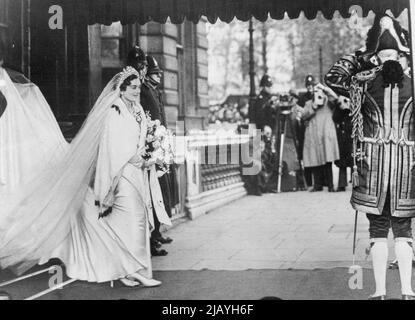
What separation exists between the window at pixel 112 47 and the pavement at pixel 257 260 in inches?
69.0

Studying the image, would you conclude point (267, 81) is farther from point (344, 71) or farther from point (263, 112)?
point (344, 71)

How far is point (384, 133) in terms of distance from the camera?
4.62m

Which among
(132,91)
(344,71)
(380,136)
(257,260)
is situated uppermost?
(344,71)

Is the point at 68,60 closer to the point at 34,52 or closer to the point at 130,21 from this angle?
the point at 34,52

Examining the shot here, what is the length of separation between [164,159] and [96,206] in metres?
0.75

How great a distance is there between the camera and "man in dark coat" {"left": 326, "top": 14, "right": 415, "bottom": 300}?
4.58m

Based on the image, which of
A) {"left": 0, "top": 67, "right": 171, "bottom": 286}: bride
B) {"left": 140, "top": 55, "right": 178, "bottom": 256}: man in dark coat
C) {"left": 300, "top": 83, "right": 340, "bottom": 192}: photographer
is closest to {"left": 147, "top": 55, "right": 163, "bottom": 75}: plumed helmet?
{"left": 140, "top": 55, "right": 178, "bottom": 256}: man in dark coat

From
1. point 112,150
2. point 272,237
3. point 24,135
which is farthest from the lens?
point 272,237

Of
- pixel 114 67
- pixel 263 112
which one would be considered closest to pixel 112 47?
pixel 114 67

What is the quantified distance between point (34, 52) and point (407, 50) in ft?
9.55

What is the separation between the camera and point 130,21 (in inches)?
206

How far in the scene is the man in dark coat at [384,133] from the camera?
4582 millimetres

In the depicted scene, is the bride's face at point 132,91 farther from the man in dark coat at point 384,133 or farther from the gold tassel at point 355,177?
the gold tassel at point 355,177

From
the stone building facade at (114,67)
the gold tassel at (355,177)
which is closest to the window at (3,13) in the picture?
the stone building facade at (114,67)
